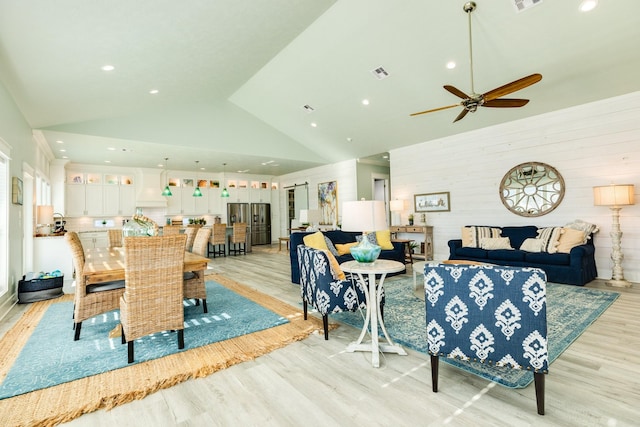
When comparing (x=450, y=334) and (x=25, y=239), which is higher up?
(x=25, y=239)

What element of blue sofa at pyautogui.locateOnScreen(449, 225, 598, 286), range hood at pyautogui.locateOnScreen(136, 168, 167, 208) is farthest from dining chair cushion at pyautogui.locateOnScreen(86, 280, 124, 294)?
range hood at pyautogui.locateOnScreen(136, 168, 167, 208)

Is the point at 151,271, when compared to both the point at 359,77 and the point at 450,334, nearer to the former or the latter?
the point at 450,334

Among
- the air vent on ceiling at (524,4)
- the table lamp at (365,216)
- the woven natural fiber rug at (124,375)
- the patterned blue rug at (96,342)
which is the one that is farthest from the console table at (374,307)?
the air vent on ceiling at (524,4)

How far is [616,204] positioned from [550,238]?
92 cm

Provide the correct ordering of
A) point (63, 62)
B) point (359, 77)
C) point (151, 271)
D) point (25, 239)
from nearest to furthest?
point (151, 271) → point (63, 62) → point (25, 239) → point (359, 77)

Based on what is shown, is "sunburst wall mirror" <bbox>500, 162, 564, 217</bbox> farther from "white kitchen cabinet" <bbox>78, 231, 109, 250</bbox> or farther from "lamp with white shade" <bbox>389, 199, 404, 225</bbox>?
"white kitchen cabinet" <bbox>78, 231, 109, 250</bbox>

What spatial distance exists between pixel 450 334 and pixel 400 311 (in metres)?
1.60

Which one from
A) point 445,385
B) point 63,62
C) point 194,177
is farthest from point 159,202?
point 445,385

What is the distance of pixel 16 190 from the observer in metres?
4.01

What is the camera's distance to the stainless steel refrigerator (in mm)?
11188

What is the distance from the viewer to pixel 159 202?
9.35 metres

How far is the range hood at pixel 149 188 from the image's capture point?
9.07 metres

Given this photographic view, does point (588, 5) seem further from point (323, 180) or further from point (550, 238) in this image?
point (323, 180)

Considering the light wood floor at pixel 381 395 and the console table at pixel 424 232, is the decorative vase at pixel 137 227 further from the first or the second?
the console table at pixel 424 232
